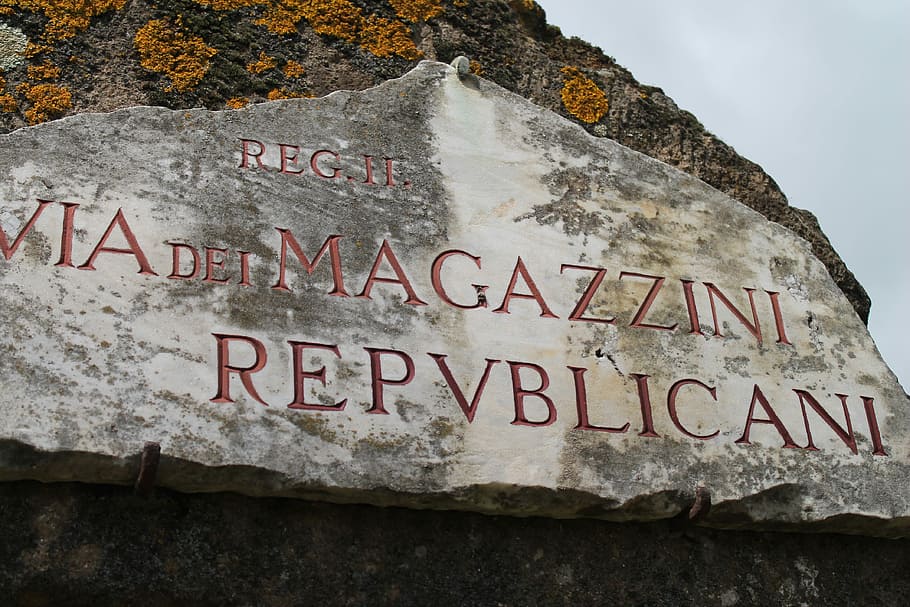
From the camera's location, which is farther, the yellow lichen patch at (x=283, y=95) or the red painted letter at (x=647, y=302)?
the yellow lichen patch at (x=283, y=95)

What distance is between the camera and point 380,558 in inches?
116

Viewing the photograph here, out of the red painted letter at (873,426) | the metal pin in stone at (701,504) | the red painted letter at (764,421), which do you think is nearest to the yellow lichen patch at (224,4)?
the red painted letter at (764,421)

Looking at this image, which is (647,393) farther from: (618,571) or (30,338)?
(30,338)

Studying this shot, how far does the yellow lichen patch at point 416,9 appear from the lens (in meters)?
4.24

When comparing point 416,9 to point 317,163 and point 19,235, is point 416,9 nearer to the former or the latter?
point 317,163

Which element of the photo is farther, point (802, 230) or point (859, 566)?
point (802, 230)

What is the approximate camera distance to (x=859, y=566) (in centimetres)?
334

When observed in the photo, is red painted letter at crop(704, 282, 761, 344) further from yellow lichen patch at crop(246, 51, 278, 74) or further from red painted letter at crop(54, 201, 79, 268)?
red painted letter at crop(54, 201, 79, 268)

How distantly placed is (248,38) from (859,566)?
238 cm

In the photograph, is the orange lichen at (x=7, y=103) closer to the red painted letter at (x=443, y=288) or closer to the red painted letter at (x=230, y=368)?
the red painted letter at (x=230, y=368)

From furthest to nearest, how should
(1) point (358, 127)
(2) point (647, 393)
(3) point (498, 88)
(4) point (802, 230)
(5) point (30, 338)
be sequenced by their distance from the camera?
1. (4) point (802, 230)
2. (3) point (498, 88)
3. (1) point (358, 127)
4. (2) point (647, 393)
5. (5) point (30, 338)

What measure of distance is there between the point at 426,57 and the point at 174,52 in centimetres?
82

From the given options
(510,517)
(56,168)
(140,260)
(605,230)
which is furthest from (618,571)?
(56,168)

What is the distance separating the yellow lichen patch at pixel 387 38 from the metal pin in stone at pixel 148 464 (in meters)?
1.80
